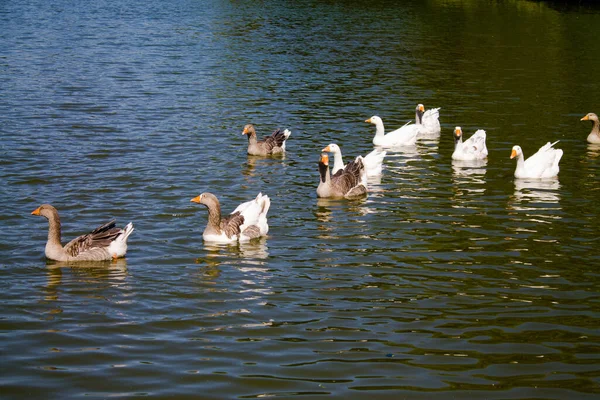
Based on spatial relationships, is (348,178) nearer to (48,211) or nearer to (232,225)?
(232,225)

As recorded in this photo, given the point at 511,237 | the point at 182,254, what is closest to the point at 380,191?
the point at 511,237

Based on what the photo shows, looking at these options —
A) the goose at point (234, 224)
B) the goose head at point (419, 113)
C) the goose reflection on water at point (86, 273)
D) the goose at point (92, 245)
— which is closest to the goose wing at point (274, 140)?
the goose head at point (419, 113)

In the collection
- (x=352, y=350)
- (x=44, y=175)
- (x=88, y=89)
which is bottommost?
(x=352, y=350)

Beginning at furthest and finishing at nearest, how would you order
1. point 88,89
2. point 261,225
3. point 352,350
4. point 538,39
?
point 538,39, point 88,89, point 261,225, point 352,350

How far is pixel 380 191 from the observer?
18703 millimetres

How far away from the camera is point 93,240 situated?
45.2 feet

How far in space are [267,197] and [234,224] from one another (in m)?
1.11

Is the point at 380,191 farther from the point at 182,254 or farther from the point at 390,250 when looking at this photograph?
the point at 182,254

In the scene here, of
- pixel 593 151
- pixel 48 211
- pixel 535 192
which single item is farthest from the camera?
pixel 593 151

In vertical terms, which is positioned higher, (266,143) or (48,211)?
(266,143)

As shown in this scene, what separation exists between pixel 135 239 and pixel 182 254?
115 centimetres

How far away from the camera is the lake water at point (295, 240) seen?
10070 mm

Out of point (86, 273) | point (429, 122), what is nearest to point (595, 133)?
point (429, 122)

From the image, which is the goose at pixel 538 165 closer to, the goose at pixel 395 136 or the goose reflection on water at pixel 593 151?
the goose reflection on water at pixel 593 151
